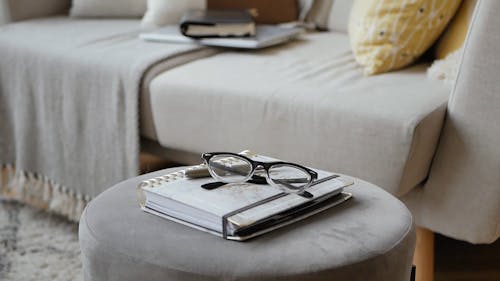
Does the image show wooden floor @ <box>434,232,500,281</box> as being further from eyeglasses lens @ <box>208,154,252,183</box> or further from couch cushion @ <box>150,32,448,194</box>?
eyeglasses lens @ <box>208,154,252,183</box>

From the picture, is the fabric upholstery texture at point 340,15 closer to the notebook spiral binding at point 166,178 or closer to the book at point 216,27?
the book at point 216,27

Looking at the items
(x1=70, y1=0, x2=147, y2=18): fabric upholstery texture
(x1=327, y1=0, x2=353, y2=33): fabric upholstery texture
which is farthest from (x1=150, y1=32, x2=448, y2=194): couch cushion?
(x1=70, y1=0, x2=147, y2=18): fabric upholstery texture

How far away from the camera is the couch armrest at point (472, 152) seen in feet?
4.20

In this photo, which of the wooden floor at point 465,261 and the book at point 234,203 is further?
the wooden floor at point 465,261

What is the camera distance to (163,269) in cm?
84

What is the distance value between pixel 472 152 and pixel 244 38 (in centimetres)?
71

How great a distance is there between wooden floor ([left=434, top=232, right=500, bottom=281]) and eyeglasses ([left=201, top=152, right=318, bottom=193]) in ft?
2.46

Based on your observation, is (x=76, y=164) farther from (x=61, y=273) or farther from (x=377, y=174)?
(x=377, y=174)

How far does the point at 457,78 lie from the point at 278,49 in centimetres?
62

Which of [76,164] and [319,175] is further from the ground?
[319,175]

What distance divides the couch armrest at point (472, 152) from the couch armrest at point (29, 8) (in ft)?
4.60

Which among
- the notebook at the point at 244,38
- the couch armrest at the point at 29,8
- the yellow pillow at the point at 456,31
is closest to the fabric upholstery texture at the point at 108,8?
the couch armrest at the point at 29,8

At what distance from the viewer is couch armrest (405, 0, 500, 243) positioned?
1.28 m

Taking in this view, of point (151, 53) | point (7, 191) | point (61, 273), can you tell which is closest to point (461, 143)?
point (151, 53)
